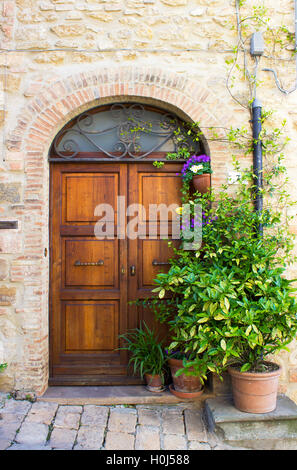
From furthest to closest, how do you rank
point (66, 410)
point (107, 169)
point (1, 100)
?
point (107, 169)
point (1, 100)
point (66, 410)

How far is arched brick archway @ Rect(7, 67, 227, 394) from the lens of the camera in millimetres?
3691

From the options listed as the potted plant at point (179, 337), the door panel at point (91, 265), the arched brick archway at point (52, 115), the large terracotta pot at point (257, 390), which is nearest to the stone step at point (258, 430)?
the large terracotta pot at point (257, 390)

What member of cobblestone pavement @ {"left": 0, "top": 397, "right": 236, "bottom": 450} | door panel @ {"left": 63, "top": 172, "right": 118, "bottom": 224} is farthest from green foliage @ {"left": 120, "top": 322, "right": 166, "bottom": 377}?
door panel @ {"left": 63, "top": 172, "right": 118, "bottom": 224}

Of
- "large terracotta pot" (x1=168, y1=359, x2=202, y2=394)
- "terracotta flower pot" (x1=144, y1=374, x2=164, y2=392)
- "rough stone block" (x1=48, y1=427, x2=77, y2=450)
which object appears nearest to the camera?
"rough stone block" (x1=48, y1=427, x2=77, y2=450)

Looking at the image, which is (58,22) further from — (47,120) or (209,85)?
(209,85)

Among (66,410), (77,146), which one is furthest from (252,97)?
(66,410)

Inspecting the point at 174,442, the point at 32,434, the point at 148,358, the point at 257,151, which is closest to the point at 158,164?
the point at 257,151

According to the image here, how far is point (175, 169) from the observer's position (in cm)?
398

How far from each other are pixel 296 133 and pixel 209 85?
3.28 feet

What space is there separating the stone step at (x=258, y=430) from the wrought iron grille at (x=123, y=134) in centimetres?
254

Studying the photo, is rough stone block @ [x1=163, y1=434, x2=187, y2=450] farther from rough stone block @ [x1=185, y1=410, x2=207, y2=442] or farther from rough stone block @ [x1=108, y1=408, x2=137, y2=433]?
rough stone block @ [x1=108, y1=408, x2=137, y2=433]

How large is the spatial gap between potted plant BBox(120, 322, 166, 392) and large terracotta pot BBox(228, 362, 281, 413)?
799mm

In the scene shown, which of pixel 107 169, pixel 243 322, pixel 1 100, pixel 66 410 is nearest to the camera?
pixel 243 322

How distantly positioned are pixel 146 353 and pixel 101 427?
81 cm
